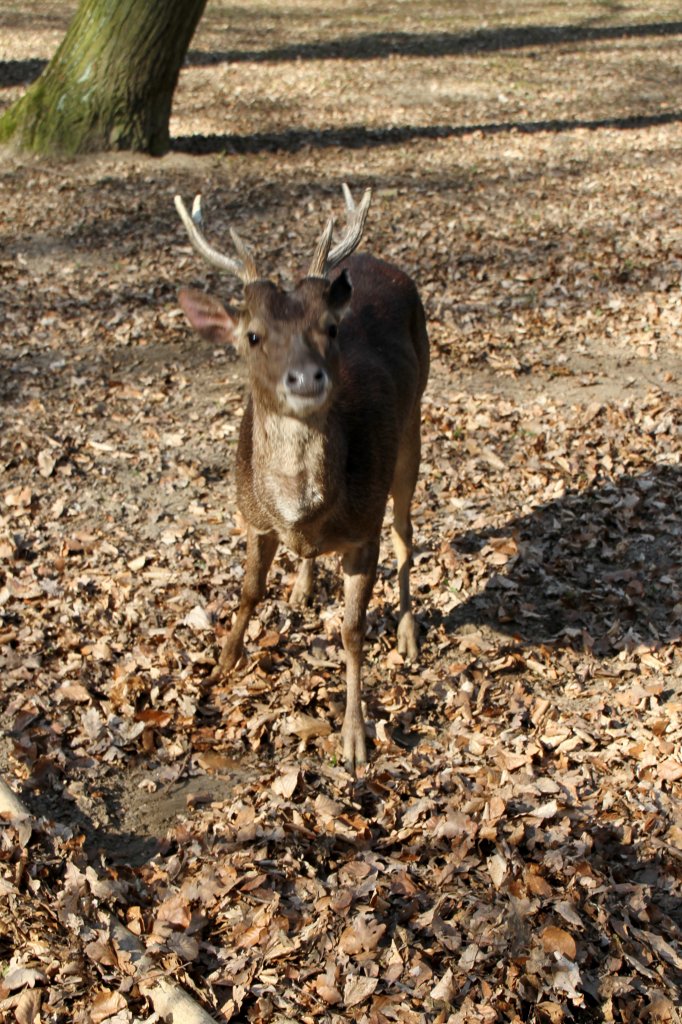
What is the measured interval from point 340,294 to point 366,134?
1191 cm

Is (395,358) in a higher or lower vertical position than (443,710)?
higher

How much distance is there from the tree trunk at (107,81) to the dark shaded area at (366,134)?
1111mm

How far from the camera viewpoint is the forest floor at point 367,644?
4.14m

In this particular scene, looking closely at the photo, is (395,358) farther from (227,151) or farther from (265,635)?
(227,151)

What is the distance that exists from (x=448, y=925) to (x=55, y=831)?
1694 mm

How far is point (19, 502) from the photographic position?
7227 mm

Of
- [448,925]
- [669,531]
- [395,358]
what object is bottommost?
[669,531]

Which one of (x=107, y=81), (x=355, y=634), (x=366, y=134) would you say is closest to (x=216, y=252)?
(x=355, y=634)

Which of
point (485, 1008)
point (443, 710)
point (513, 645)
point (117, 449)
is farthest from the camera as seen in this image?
point (117, 449)

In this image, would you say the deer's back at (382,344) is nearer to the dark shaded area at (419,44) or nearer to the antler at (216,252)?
the antler at (216,252)

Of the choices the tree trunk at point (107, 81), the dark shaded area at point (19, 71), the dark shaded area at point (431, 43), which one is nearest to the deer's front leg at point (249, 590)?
the tree trunk at point (107, 81)

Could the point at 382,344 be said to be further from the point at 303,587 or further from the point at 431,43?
the point at 431,43

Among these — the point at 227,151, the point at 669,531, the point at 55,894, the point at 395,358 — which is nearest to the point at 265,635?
the point at 395,358

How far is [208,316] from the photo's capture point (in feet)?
16.7
